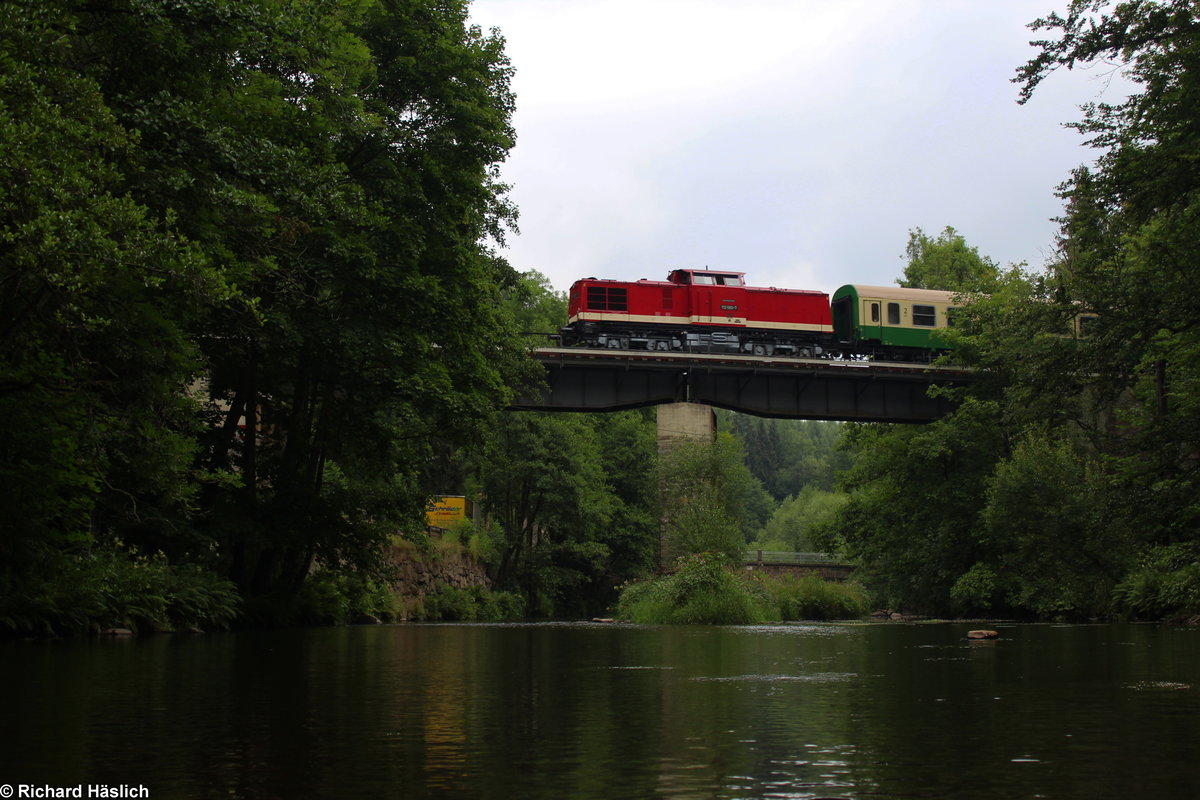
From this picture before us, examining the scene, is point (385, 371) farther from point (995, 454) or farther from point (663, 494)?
point (995, 454)

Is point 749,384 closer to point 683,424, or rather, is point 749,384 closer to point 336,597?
point 683,424

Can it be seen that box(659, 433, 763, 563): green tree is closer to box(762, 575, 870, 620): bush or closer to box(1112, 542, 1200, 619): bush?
box(762, 575, 870, 620): bush

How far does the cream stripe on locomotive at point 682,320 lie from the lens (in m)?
49.6

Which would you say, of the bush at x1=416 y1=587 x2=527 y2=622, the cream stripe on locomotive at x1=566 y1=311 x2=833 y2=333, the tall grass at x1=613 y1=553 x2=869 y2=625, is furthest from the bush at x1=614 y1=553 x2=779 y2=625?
the cream stripe on locomotive at x1=566 y1=311 x2=833 y2=333

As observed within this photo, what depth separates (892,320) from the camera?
2051 inches

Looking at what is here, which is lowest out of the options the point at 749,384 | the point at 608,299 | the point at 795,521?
the point at 795,521

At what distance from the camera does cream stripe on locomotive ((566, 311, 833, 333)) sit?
163 feet

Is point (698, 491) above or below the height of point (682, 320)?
below

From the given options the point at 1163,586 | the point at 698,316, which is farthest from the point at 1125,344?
the point at 698,316

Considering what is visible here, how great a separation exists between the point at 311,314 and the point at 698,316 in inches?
1194

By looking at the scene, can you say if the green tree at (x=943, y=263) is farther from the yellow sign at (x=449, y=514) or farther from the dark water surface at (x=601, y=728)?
the dark water surface at (x=601, y=728)

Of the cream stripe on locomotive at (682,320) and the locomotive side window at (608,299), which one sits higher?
the locomotive side window at (608,299)

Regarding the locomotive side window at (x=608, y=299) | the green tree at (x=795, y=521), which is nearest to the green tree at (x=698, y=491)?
the locomotive side window at (x=608, y=299)

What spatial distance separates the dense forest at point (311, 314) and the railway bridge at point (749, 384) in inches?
321
